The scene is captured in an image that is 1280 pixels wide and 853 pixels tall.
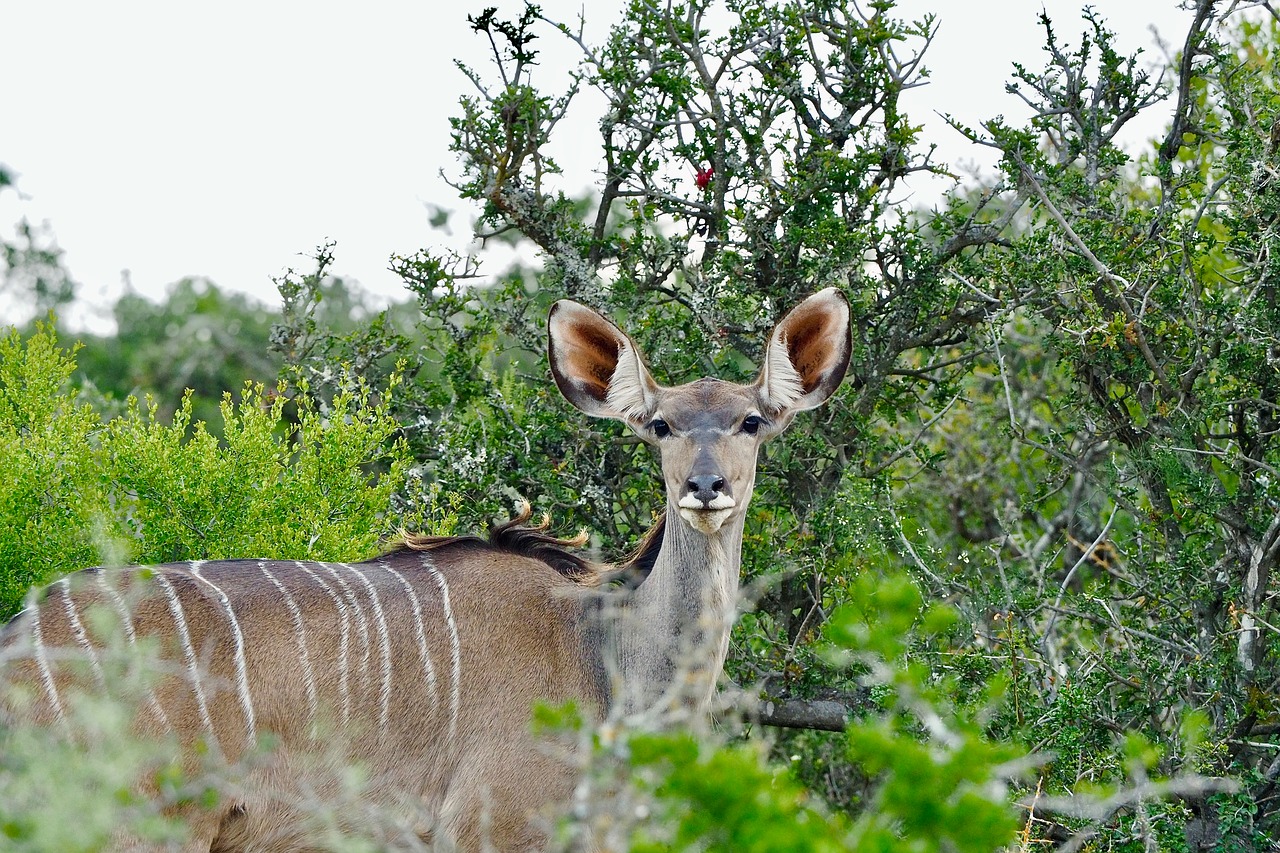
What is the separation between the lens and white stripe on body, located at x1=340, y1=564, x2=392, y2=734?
345cm

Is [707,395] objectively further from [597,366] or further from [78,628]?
[78,628]

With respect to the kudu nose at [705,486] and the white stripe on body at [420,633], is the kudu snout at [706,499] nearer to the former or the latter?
the kudu nose at [705,486]

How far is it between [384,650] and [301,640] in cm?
21

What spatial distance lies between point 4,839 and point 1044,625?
379 centimetres

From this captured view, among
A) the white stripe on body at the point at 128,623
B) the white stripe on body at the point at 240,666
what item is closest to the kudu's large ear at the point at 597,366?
the white stripe on body at the point at 240,666

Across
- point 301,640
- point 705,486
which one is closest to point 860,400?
point 705,486

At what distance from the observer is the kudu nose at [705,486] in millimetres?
3484

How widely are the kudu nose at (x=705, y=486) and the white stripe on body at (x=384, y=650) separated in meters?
0.82

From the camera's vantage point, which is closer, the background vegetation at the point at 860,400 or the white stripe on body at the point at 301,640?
the white stripe on body at the point at 301,640

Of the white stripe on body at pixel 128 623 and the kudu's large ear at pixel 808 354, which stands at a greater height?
the kudu's large ear at pixel 808 354

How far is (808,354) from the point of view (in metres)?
4.06

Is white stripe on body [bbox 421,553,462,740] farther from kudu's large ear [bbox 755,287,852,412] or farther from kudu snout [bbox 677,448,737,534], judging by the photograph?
kudu's large ear [bbox 755,287,852,412]

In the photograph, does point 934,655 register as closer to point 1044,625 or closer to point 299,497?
point 1044,625

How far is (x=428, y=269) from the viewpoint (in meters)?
5.23
